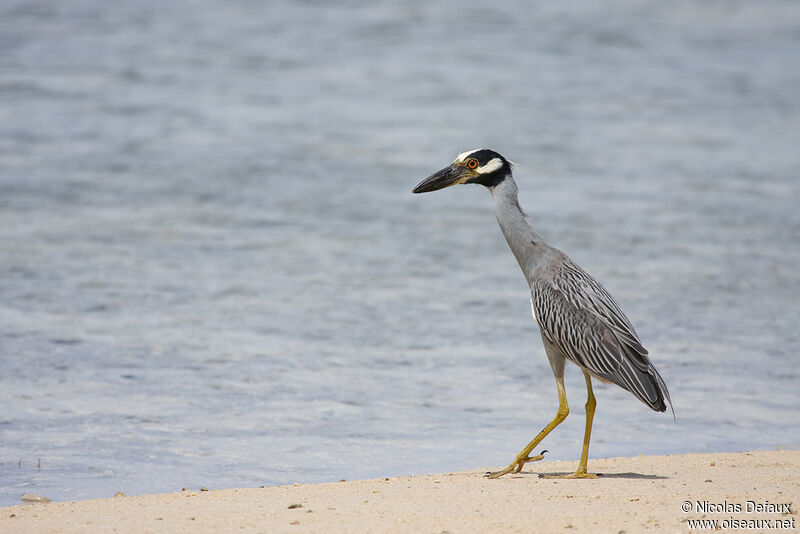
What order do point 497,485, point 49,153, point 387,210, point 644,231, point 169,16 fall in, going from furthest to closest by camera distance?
1. point 169,16
2. point 49,153
3. point 387,210
4. point 644,231
5. point 497,485

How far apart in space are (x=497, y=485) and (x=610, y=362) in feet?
3.12

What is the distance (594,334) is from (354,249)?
572 centimetres

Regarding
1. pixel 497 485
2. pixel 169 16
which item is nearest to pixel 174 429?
pixel 497 485

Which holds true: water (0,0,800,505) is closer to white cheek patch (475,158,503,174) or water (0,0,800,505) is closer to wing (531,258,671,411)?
wing (531,258,671,411)

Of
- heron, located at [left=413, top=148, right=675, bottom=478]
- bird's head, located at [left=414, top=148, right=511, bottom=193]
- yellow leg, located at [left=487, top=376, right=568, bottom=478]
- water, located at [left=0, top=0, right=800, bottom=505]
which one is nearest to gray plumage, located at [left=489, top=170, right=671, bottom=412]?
heron, located at [left=413, top=148, right=675, bottom=478]

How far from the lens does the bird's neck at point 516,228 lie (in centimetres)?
662

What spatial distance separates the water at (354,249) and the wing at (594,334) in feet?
2.77

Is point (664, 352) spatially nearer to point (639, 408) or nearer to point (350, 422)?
point (639, 408)

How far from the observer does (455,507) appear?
5.13 meters

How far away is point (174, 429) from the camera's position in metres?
6.88

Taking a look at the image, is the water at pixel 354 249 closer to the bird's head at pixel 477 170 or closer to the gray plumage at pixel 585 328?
the gray plumage at pixel 585 328

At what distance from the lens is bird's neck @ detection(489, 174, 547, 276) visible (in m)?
6.62

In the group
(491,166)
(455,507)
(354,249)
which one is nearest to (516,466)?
(455,507)

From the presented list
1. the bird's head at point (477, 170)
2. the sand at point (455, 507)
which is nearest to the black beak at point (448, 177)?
the bird's head at point (477, 170)
